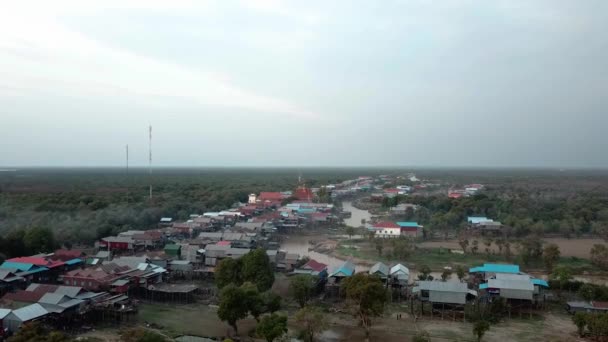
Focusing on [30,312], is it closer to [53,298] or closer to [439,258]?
[53,298]

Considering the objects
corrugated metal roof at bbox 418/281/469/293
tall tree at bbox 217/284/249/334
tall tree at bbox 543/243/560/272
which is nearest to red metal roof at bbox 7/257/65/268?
tall tree at bbox 217/284/249/334

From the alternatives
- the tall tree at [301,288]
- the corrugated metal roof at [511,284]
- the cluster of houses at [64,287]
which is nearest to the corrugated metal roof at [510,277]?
the corrugated metal roof at [511,284]

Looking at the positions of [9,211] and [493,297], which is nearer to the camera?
[493,297]

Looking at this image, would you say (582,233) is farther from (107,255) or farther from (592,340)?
(107,255)

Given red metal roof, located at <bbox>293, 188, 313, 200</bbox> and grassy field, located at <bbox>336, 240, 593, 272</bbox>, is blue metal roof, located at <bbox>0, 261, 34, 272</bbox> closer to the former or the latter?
grassy field, located at <bbox>336, 240, 593, 272</bbox>

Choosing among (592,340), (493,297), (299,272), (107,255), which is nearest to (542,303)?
(493,297)

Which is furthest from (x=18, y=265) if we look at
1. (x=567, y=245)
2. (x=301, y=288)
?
(x=567, y=245)

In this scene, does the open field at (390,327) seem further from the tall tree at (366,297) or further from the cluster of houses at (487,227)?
the cluster of houses at (487,227)
